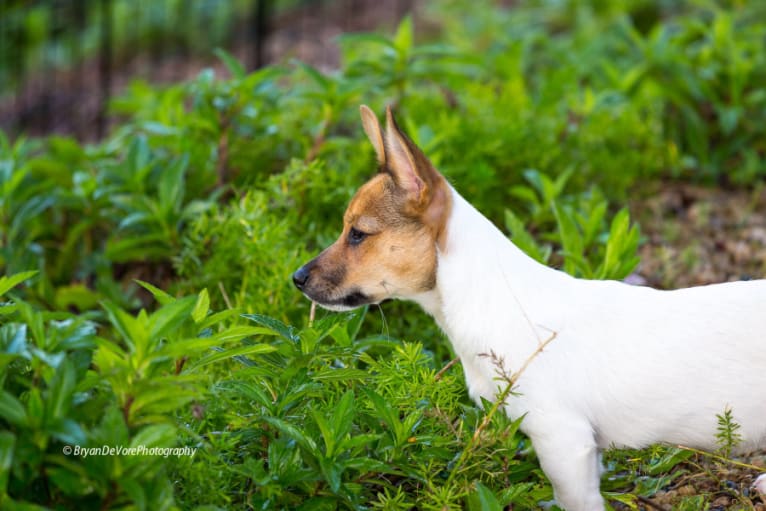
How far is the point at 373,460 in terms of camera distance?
2.84 metres

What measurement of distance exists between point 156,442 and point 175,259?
6.74 ft

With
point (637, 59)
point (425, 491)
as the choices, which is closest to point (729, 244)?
point (637, 59)

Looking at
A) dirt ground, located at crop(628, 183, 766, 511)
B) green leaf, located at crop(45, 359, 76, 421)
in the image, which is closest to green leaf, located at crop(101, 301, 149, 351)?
green leaf, located at crop(45, 359, 76, 421)

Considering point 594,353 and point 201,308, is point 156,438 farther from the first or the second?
point 594,353

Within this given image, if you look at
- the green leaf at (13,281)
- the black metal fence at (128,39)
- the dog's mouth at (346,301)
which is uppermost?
the green leaf at (13,281)

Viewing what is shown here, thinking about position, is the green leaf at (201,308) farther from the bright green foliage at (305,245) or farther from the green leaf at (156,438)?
the green leaf at (156,438)

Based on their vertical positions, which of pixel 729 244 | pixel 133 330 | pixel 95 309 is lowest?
pixel 95 309

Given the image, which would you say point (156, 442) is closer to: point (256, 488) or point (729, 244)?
point (256, 488)

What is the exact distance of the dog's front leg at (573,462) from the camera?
292 cm

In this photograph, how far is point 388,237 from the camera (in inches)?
128

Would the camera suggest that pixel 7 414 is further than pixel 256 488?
No

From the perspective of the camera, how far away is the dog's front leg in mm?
2924

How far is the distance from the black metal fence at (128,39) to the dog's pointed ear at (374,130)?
5270 millimetres

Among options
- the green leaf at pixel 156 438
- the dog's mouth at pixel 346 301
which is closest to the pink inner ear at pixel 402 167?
the dog's mouth at pixel 346 301
